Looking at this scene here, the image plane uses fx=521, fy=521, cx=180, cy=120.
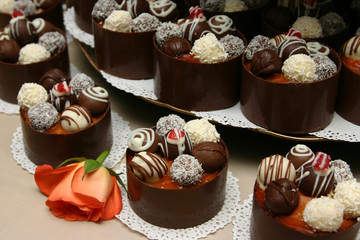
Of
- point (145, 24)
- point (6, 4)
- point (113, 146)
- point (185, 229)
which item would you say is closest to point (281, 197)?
point (185, 229)

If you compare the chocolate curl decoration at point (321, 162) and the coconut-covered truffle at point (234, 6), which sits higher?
the coconut-covered truffle at point (234, 6)

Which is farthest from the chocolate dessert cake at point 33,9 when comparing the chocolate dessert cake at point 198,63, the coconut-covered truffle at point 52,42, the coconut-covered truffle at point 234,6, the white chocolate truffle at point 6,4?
the coconut-covered truffle at point 234,6

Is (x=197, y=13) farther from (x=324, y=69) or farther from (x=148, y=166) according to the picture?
(x=148, y=166)

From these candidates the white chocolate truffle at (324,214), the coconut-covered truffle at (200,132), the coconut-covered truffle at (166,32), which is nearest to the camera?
the white chocolate truffle at (324,214)

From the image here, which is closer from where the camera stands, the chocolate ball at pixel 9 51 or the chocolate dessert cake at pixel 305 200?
the chocolate dessert cake at pixel 305 200

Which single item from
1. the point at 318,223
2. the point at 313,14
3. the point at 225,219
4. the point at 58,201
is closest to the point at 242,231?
the point at 225,219

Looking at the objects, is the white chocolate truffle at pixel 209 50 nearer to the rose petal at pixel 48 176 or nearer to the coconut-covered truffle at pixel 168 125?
the coconut-covered truffle at pixel 168 125
